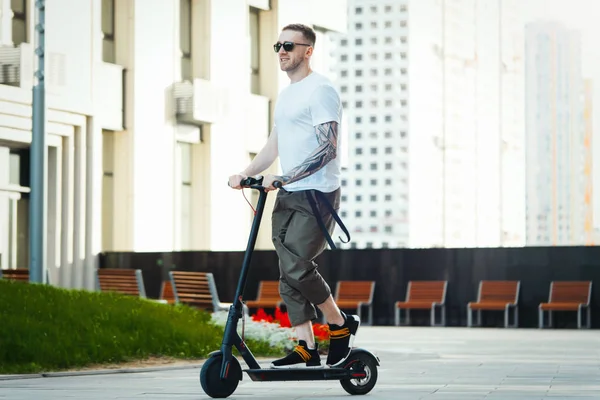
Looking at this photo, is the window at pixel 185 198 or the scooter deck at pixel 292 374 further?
the window at pixel 185 198

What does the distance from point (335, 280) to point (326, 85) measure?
17.1 metres

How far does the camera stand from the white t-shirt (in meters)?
7.07

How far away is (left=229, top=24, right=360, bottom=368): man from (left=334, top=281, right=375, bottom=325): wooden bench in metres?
16.3

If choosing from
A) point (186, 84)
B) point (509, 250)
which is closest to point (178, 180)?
point (186, 84)

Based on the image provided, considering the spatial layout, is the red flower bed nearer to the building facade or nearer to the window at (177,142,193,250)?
the building facade

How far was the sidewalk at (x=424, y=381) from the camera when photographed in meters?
7.39

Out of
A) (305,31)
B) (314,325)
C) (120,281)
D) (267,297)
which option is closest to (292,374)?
(305,31)

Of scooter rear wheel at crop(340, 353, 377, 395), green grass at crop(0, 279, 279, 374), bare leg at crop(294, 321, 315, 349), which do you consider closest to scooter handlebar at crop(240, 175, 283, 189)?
bare leg at crop(294, 321, 315, 349)

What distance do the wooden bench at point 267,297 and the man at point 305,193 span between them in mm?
16446

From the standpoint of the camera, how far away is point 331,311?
23.1 feet

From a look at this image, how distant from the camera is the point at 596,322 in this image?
72.9 ft

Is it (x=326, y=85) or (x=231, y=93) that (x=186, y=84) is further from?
(x=326, y=85)

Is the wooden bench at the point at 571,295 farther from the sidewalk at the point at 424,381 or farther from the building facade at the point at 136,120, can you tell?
the building facade at the point at 136,120

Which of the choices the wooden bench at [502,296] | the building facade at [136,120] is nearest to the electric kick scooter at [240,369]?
the wooden bench at [502,296]
